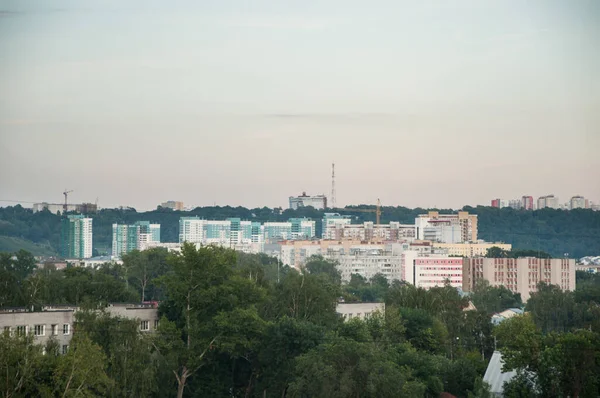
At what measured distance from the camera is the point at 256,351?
69.9 feet

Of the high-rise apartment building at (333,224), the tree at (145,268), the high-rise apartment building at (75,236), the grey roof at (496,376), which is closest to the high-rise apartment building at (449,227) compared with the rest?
the high-rise apartment building at (333,224)

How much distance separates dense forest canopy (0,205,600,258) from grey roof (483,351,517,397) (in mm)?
78997

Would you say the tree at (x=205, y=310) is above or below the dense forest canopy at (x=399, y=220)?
below

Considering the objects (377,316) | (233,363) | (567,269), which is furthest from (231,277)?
(567,269)

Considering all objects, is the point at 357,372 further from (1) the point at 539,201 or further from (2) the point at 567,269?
(1) the point at 539,201

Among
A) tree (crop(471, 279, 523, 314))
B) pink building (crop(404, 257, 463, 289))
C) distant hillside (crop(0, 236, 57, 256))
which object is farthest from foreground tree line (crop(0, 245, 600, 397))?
distant hillside (crop(0, 236, 57, 256))

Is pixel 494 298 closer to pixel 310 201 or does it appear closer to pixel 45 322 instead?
pixel 45 322

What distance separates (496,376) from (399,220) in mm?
116584

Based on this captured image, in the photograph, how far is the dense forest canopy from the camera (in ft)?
363

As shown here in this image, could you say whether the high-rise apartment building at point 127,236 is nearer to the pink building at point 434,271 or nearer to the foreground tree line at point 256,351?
the pink building at point 434,271

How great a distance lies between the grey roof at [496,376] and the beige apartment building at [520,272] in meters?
50.9

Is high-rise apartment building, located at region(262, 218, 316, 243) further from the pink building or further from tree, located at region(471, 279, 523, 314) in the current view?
tree, located at region(471, 279, 523, 314)

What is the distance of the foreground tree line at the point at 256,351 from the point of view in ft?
56.3

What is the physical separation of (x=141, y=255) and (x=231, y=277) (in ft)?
77.4
